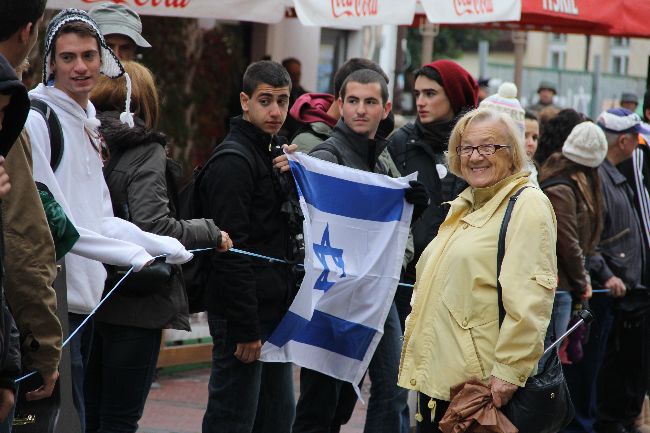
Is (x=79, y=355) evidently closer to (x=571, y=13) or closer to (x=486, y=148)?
(x=486, y=148)

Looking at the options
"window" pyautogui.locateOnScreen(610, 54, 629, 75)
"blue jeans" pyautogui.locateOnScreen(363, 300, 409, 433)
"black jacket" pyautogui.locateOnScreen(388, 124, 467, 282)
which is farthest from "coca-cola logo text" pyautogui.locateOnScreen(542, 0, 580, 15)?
"window" pyautogui.locateOnScreen(610, 54, 629, 75)

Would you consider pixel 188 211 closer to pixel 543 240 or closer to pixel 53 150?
pixel 53 150

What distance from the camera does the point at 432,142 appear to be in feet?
21.7

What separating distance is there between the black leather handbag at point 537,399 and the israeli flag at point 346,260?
48.5 inches

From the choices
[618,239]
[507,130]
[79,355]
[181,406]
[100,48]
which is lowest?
[181,406]

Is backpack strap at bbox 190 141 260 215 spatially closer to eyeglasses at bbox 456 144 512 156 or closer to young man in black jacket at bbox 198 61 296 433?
young man in black jacket at bbox 198 61 296 433

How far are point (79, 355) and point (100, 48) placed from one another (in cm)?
126

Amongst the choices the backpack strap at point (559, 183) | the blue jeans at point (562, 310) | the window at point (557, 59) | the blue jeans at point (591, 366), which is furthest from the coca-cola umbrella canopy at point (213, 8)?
the window at point (557, 59)

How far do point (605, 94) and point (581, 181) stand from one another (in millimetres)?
23407

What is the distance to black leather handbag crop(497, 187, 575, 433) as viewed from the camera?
4.57 metres

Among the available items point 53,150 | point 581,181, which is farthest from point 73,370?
point 581,181

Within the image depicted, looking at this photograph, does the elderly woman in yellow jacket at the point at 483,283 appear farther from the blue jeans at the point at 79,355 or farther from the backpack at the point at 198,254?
the blue jeans at the point at 79,355

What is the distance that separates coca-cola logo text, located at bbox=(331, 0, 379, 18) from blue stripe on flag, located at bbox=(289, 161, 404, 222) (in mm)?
2250

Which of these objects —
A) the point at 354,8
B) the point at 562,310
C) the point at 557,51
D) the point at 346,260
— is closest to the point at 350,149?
the point at 346,260
